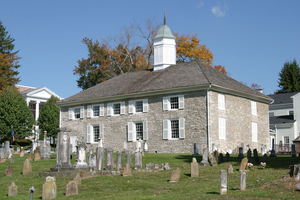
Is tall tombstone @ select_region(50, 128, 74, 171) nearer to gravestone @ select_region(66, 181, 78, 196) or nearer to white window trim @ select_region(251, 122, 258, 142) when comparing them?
gravestone @ select_region(66, 181, 78, 196)

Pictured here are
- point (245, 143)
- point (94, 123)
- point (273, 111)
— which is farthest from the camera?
point (273, 111)

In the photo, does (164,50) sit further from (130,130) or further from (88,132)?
(88,132)

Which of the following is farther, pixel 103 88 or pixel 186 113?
pixel 103 88

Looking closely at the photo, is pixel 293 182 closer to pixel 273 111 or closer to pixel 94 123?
pixel 94 123

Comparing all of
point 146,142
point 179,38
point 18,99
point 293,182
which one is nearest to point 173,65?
point 146,142

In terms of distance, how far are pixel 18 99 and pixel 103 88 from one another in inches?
609

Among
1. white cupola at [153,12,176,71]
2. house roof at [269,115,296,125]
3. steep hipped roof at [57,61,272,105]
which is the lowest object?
house roof at [269,115,296,125]

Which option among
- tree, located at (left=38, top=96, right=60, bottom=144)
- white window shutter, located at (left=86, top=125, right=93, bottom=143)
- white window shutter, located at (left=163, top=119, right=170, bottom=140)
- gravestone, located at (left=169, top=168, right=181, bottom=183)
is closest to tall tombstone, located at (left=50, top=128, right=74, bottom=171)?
gravestone, located at (left=169, top=168, right=181, bottom=183)

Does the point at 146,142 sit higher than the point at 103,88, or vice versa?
the point at 103,88

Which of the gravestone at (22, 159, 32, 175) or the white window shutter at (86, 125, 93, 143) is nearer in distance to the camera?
the gravestone at (22, 159, 32, 175)

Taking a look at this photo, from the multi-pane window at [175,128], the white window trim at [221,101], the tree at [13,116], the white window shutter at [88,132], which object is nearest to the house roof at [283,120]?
the white window trim at [221,101]

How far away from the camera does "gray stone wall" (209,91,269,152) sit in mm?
29781

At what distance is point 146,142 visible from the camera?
32.1 metres

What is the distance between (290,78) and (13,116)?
43.0 m
